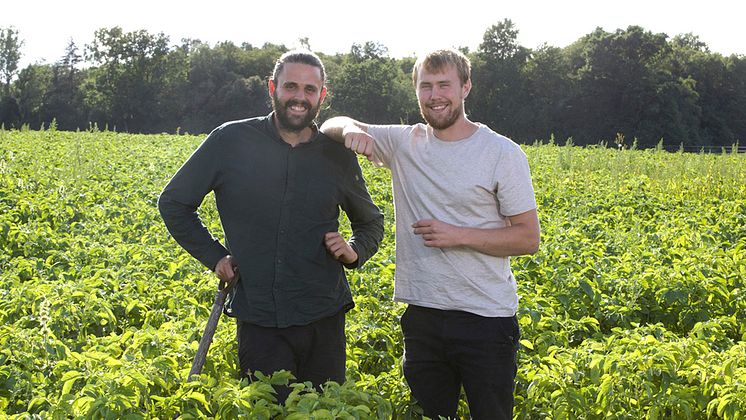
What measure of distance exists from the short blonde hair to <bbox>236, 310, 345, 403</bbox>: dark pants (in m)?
1.02

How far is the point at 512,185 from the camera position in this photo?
2971 mm

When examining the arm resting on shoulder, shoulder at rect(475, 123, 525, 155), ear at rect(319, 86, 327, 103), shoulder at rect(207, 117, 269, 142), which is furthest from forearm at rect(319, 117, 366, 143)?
shoulder at rect(475, 123, 525, 155)

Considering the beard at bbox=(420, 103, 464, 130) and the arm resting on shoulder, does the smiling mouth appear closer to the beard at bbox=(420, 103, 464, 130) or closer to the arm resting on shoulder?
the arm resting on shoulder

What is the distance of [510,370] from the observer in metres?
3.07

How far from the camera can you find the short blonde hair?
3.01 m

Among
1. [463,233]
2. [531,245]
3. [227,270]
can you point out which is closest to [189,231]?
[227,270]

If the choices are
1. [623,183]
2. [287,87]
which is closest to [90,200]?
[287,87]

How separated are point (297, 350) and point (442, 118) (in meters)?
1.04

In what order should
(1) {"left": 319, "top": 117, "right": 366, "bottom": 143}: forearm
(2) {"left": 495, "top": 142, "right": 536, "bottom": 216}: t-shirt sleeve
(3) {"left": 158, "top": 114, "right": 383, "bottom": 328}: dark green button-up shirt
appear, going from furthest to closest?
(1) {"left": 319, "top": 117, "right": 366, "bottom": 143}: forearm, (3) {"left": 158, "top": 114, "right": 383, "bottom": 328}: dark green button-up shirt, (2) {"left": 495, "top": 142, "right": 536, "bottom": 216}: t-shirt sleeve

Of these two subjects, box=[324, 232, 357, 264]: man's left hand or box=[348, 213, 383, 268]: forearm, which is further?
box=[348, 213, 383, 268]: forearm

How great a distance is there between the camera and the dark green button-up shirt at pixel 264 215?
307cm

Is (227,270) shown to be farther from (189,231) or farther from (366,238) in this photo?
(366,238)

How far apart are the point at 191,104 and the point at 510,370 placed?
208 ft

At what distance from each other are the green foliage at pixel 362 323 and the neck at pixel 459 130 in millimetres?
988
